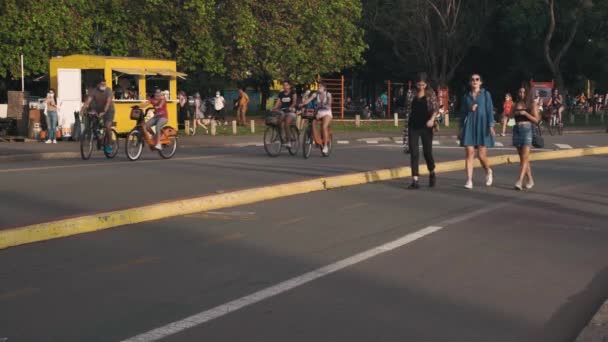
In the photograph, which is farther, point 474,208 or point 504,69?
point 504,69

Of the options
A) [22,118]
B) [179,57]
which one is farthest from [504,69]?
[22,118]

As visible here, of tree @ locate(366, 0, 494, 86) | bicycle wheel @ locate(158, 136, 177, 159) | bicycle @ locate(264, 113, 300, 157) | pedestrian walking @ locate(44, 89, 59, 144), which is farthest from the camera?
tree @ locate(366, 0, 494, 86)

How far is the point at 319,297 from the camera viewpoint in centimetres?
679

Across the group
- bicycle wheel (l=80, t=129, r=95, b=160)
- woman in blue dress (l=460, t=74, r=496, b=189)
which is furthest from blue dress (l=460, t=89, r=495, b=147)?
bicycle wheel (l=80, t=129, r=95, b=160)

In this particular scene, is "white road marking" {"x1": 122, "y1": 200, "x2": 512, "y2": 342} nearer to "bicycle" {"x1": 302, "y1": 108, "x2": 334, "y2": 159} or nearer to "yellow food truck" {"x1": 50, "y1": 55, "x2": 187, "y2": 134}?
"bicycle" {"x1": 302, "y1": 108, "x2": 334, "y2": 159}

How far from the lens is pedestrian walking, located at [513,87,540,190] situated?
1467cm

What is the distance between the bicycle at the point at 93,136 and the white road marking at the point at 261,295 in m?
12.7

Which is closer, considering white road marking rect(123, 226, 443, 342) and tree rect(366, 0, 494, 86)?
white road marking rect(123, 226, 443, 342)

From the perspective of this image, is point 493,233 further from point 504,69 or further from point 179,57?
point 504,69

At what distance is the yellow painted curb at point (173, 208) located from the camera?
9258mm

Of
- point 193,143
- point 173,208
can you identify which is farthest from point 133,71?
→ point 173,208

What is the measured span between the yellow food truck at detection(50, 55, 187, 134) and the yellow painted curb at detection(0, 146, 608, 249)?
48.8 ft

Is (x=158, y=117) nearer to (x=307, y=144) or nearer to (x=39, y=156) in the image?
(x=307, y=144)

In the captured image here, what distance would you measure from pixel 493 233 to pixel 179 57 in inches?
1303
